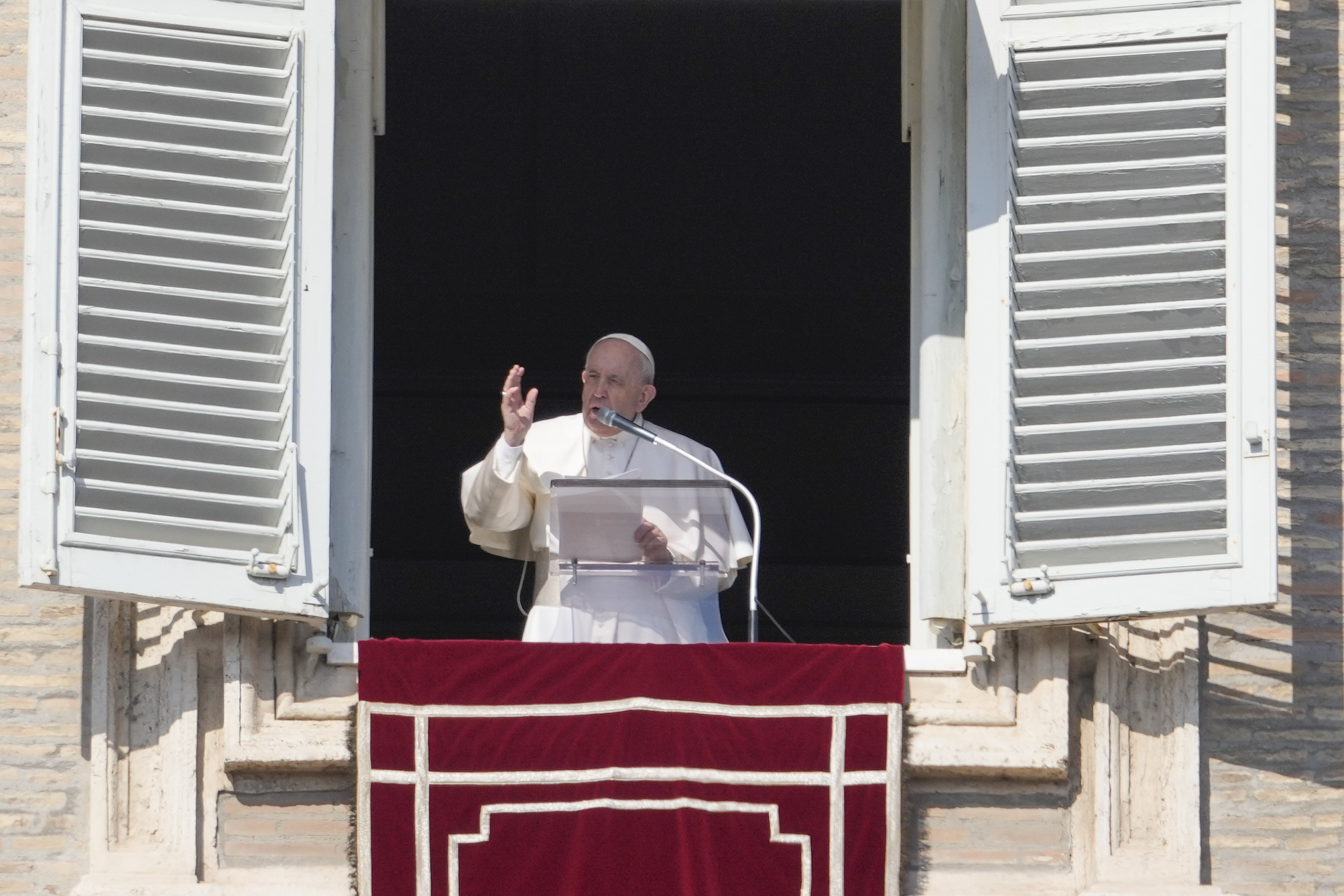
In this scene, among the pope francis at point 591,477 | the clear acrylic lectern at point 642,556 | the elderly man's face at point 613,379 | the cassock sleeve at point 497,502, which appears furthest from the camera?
the elderly man's face at point 613,379

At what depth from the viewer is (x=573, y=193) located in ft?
39.2

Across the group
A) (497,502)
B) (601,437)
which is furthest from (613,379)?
(497,502)

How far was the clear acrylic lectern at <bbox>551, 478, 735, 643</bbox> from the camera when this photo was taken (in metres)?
5.88

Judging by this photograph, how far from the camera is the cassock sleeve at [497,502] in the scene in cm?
641

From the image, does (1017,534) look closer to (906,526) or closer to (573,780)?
(573,780)

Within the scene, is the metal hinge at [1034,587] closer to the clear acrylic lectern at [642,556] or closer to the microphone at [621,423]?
the clear acrylic lectern at [642,556]

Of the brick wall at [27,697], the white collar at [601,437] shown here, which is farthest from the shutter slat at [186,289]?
the white collar at [601,437]

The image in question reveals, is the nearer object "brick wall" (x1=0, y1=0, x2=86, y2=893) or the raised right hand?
"brick wall" (x1=0, y1=0, x2=86, y2=893)

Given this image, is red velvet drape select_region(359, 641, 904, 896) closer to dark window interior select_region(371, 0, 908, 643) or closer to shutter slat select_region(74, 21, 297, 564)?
shutter slat select_region(74, 21, 297, 564)

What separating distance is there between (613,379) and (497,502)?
48 cm

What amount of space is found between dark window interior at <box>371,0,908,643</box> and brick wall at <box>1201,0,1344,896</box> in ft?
16.3

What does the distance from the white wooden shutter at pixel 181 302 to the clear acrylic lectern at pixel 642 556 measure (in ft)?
2.07

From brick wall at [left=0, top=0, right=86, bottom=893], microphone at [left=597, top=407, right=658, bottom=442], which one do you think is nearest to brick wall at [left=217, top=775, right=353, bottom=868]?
brick wall at [left=0, top=0, right=86, bottom=893]

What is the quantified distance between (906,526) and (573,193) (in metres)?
2.42
